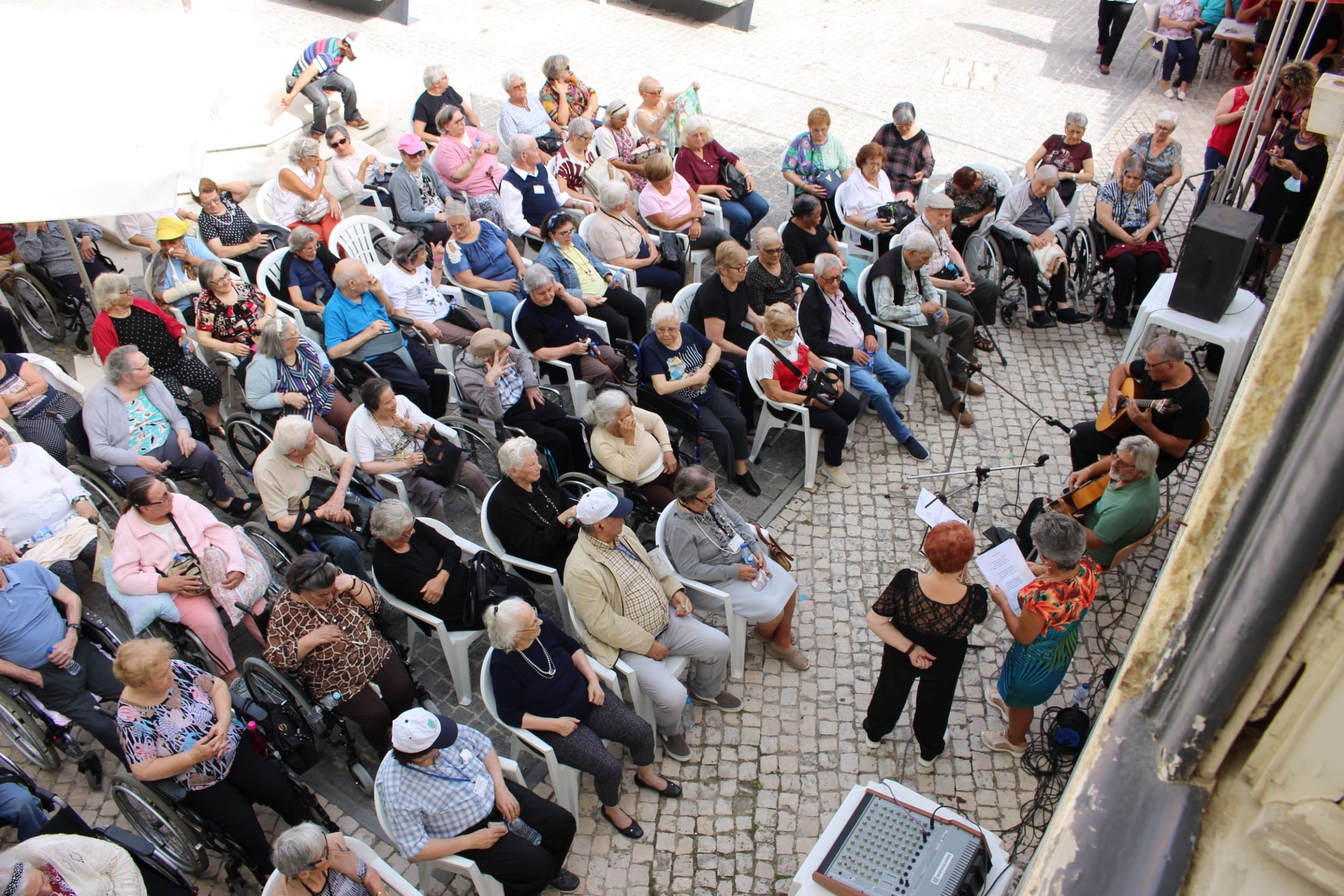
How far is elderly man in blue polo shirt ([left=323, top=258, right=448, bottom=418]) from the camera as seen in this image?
6.25 m

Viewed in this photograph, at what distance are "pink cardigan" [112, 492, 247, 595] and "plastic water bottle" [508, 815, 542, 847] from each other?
1.98m

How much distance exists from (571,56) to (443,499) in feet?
27.8

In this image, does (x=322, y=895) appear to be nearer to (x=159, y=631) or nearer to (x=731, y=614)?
(x=159, y=631)

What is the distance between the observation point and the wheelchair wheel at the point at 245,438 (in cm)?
577

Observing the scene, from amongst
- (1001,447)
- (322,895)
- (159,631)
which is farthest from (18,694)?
(1001,447)

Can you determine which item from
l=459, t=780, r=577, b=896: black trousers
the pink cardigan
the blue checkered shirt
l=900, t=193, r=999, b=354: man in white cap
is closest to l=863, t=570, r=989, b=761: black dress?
l=459, t=780, r=577, b=896: black trousers

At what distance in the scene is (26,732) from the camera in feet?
14.8

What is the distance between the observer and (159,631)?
4789 millimetres

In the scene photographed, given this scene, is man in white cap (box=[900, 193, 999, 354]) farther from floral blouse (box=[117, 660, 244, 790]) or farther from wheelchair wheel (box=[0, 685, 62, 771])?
wheelchair wheel (box=[0, 685, 62, 771])

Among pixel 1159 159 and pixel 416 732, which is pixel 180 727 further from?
pixel 1159 159

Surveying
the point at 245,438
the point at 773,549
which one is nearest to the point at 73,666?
the point at 245,438

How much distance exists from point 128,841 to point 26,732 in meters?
1.13

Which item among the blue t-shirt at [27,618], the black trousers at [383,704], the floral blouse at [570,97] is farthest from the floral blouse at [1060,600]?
the floral blouse at [570,97]

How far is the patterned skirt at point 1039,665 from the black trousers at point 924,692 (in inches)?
10.7
